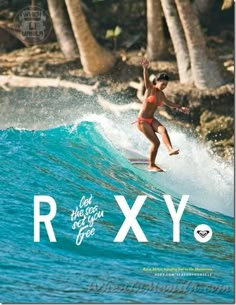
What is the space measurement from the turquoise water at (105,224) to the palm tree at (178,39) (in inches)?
27.1

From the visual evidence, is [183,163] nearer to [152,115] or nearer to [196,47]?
[152,115]

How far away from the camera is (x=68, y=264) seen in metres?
12.4

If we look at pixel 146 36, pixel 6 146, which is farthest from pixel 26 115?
pixel 146 36

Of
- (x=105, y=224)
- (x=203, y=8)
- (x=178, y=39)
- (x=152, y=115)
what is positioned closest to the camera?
(x=105, y=224)

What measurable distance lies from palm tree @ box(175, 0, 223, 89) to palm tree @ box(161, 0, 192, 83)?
0.20 ft

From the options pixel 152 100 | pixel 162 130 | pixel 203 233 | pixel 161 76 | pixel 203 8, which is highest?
pixel 203 8

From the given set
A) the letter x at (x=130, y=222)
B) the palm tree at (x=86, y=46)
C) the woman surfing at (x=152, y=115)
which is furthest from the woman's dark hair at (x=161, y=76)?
the letter x at (x=130, y=222)

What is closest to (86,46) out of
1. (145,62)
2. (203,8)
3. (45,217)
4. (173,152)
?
(145,62)

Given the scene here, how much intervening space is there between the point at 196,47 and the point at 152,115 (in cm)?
91

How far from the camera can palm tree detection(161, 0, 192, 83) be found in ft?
42.1

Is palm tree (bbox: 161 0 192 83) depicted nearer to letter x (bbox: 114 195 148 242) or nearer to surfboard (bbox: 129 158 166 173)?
surfboard (bbox: 129 158 166 173)

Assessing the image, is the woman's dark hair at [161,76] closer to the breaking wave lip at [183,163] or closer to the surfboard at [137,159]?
the breaking wave lip at [183,163]

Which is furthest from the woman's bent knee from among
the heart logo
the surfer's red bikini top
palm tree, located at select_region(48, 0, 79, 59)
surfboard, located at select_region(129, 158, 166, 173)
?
palm tree, located at select_region(48, 0, 79, 59)

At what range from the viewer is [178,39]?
1296 cm
